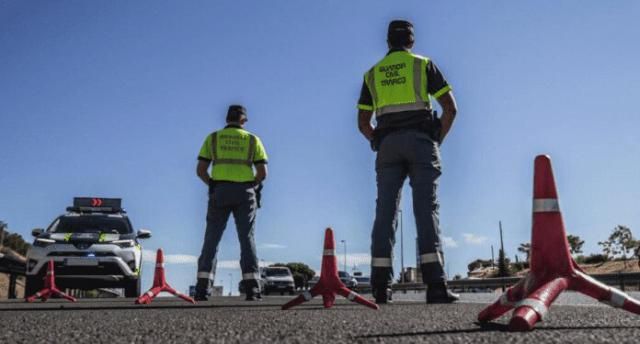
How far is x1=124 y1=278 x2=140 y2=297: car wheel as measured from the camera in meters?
10.8

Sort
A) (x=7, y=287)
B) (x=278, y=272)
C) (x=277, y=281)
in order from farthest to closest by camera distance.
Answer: (x=7, y=287), (x=278, y=272), (x=277, y=281)

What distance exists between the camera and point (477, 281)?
86.0 feet

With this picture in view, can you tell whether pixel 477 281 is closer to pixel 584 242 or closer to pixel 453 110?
pixel 453 110

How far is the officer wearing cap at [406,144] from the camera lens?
Answer: 18.1 feet

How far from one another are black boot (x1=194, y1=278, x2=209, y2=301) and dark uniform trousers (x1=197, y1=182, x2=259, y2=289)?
0.07ft

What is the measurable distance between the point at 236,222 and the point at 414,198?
126 inches

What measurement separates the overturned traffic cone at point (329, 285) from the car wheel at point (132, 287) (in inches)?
230

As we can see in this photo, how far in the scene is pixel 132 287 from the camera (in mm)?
10875

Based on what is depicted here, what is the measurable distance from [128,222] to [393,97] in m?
7.32

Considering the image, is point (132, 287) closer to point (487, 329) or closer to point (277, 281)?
point (487, 329)

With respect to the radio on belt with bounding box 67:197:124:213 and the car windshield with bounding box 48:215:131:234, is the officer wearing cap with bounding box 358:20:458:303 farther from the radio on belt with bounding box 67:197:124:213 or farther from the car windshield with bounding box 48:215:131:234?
the radio on belt with bounding box 67:197:124:213

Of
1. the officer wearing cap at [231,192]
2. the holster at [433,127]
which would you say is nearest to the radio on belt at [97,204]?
the officer wearing cap at [231,192]

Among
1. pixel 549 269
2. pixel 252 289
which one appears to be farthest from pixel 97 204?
pixel 549 269

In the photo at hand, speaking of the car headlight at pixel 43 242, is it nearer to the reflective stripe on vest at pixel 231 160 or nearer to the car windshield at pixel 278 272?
the reflective stripe on vest at pixel 231 160
